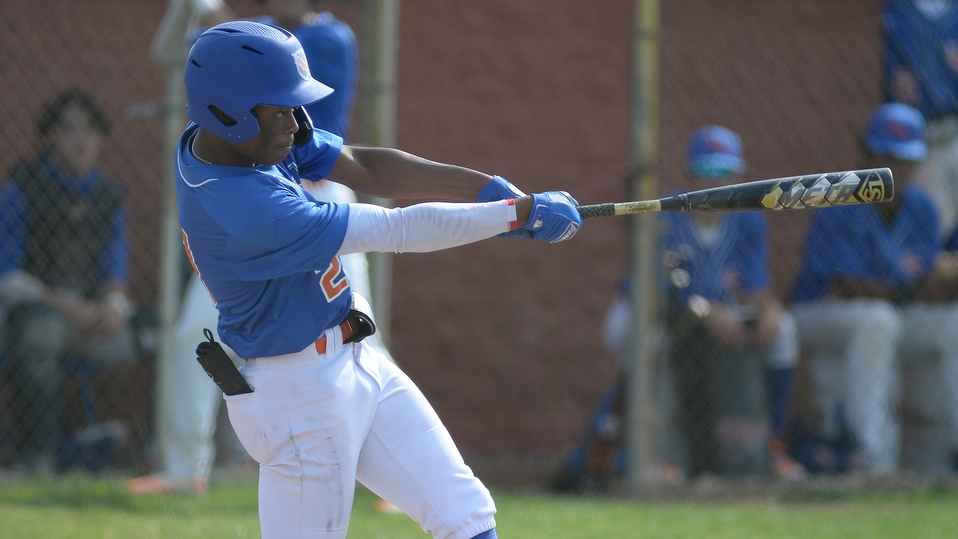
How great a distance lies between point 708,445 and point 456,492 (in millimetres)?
3156

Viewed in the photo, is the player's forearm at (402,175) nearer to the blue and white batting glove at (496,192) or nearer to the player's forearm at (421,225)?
the blue and white batting glove at (496,192)

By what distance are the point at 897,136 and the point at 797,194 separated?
123 inches

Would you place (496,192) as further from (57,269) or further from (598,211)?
(57,269)

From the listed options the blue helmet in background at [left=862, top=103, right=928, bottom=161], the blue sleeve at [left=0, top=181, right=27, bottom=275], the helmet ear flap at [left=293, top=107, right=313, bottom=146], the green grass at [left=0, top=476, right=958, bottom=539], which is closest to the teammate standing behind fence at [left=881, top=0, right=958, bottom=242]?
the blue helmet in background at [left=862, top=103, right=928, bottom=161]

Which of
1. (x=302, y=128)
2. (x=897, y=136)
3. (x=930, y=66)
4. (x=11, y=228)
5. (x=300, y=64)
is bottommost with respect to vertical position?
(x=11, y=228)

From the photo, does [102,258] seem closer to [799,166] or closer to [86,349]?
[86,349]

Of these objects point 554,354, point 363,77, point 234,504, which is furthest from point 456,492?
point 554,354

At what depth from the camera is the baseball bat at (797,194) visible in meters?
2.87

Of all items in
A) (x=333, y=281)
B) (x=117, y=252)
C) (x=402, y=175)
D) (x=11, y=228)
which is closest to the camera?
(x=333, y=281)

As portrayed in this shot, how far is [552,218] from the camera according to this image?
2.63m

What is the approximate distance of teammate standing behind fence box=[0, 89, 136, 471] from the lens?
520 centimetres

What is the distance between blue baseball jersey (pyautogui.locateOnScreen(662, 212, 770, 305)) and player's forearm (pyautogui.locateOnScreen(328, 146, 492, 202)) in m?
2.69

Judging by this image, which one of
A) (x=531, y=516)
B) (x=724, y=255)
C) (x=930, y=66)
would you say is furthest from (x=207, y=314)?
(x=930, y=66)

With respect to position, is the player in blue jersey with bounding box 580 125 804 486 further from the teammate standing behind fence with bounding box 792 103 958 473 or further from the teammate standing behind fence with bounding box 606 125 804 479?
the teammate standing behind fence with bounding box 792 103 958 473
